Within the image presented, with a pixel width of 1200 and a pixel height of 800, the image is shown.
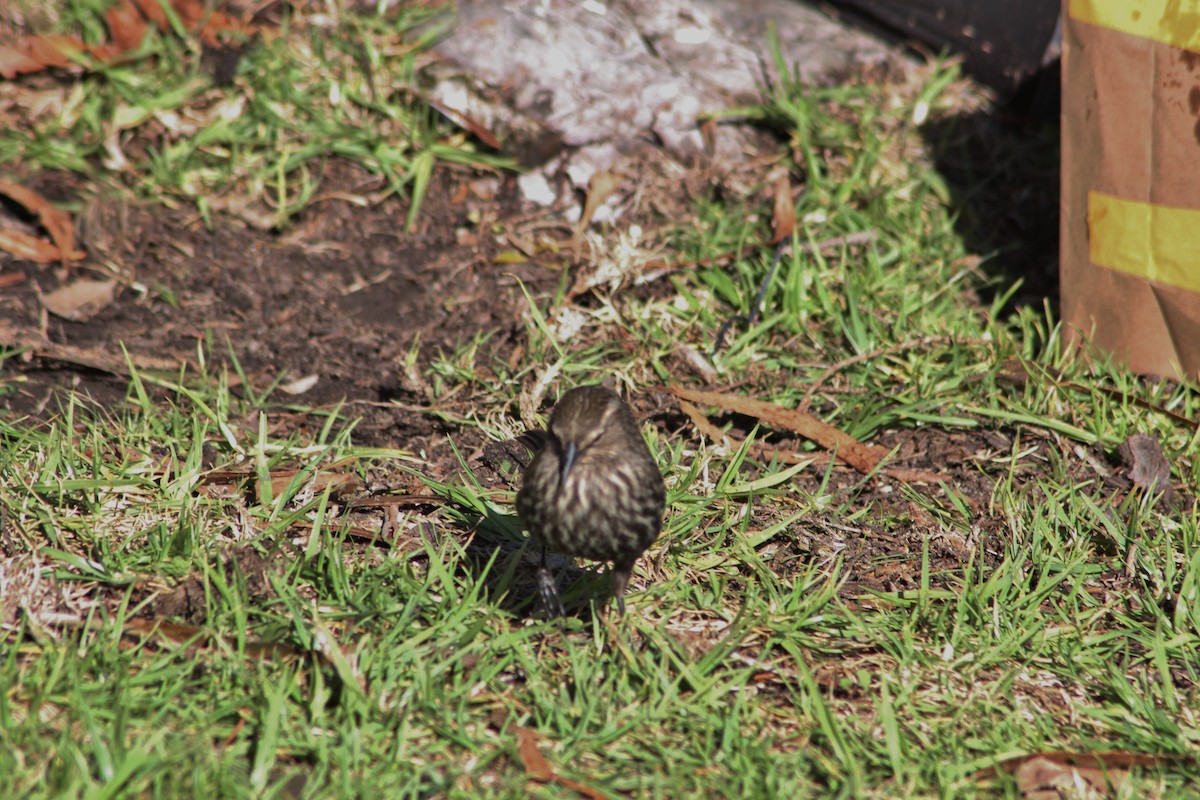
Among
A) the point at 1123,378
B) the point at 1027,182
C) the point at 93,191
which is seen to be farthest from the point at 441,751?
the point at 1027,182

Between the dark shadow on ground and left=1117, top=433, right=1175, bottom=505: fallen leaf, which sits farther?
the dark shadow on ground

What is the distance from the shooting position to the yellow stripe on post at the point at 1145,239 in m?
4.68

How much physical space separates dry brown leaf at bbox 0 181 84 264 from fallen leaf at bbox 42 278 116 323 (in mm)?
190

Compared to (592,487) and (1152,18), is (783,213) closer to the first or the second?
(1152,18)

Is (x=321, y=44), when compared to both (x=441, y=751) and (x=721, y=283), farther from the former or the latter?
(x=441, y=751)

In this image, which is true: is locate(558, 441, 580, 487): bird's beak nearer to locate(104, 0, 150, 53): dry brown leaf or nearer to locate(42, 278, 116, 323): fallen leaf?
locate(42, 278, 116, 323): fallen leaf

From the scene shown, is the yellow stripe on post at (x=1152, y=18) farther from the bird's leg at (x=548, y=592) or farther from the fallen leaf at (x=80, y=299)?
the fallen leaf at (x=80, y=299)

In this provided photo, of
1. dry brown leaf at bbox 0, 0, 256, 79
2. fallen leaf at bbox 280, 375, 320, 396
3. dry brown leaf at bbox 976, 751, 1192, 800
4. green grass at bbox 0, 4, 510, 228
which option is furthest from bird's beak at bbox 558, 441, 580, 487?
dry brown leaf at bbox 0, 0, 256, 79

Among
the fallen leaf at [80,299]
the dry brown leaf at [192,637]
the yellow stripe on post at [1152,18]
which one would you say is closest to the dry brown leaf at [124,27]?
the fallen leaf at [80,299]

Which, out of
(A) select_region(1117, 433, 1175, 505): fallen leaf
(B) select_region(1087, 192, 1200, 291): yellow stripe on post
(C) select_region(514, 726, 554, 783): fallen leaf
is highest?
(B) select_region(1087, 192, 1200, 291): yellow stripe on post

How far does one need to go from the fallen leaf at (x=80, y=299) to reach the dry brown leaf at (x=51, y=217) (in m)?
0.19

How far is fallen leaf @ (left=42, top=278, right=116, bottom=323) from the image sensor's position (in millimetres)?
5512

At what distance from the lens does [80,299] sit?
18.4 feet

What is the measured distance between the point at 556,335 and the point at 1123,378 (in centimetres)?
233
